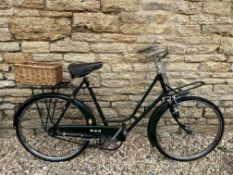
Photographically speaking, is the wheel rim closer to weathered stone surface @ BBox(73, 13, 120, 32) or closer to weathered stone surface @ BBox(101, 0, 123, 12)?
weathered stone surface @ BBox(73, 13, 120, 32)

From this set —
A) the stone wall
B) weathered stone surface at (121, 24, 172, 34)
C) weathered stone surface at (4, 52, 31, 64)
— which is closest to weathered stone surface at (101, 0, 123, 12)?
the stone wall

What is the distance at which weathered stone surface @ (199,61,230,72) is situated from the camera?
3936mm

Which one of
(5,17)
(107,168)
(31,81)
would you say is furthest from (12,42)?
(107,168)

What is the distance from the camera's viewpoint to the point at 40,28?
11.9ft

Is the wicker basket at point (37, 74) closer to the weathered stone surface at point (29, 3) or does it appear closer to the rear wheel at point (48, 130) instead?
the rear wheel at point (48, 130)

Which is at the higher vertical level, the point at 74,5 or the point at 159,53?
the point at 74,5

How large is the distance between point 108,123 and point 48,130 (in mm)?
797

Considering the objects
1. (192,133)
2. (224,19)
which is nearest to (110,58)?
(224,19)

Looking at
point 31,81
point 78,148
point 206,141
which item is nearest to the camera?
point 31,81

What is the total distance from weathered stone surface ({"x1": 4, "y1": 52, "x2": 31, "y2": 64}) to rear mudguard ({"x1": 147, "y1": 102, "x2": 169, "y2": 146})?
64.0 inches

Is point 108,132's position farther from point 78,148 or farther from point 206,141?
point 206,141

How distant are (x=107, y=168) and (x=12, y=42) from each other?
1.86 meters

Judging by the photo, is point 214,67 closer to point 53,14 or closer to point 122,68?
point 122,68

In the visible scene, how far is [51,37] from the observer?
3.69 metres
